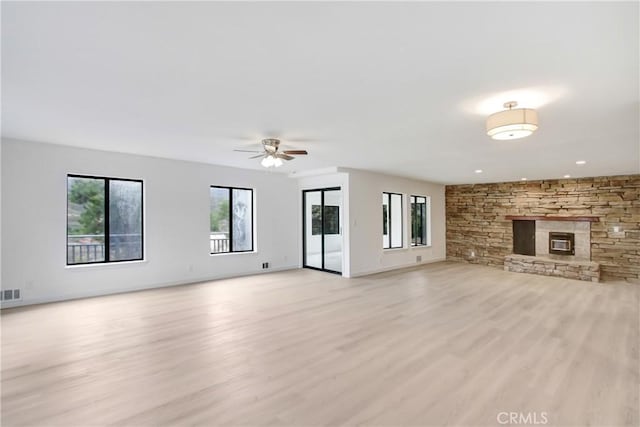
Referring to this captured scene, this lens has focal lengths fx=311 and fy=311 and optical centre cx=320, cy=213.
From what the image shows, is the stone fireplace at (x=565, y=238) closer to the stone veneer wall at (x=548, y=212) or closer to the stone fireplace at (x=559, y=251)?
the stone fireplace at (x=559, y=251)

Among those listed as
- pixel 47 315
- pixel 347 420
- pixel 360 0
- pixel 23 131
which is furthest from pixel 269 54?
pixel 47 315

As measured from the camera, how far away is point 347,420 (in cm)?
213

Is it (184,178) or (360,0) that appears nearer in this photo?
(360,0)

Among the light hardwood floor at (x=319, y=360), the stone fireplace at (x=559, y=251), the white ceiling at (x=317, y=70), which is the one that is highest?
the white ceiling at (x=317, y=70)

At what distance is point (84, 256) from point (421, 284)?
6.20 m

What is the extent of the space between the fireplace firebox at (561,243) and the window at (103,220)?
9.45 meters

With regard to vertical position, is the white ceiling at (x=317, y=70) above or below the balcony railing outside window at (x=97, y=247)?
above

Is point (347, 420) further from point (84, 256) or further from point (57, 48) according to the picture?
point (84, 256)

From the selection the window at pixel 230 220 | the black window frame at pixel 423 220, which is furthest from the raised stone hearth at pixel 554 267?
the window at pixel 230 220

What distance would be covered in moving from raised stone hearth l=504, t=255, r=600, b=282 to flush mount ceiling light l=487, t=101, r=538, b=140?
582 cm

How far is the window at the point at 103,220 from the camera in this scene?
17.1 feet

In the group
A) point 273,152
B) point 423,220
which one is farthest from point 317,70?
point 423,220

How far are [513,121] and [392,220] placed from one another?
19.0 feet

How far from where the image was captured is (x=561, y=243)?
776cm
